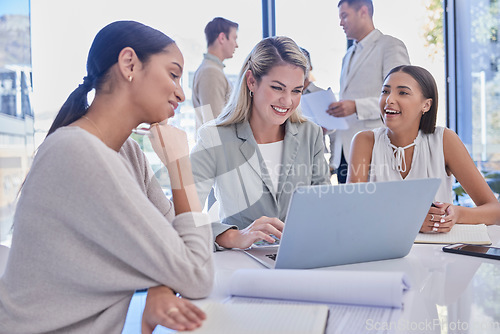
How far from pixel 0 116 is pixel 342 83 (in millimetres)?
2152

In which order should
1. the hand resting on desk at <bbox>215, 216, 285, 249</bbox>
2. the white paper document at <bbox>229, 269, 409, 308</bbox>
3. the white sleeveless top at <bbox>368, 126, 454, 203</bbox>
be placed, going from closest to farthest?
1. the white paper document at <bbox>229, 269, 409, 308</bbox>
2. the hand resting on desk at <bbox>215, 216, 285, 249</bbox>
3. the white sleeveless top at <bbox>368, 126, 454, 203</bbox>

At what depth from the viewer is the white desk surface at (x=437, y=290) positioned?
70 cm

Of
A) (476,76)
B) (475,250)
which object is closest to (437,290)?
(475,250)

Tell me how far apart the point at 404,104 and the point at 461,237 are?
881 millimetres

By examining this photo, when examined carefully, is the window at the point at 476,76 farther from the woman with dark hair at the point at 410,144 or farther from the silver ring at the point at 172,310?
the silver ring at the point at 172,310

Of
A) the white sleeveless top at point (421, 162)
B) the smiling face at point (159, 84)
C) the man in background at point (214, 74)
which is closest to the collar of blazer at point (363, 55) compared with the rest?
the man in background at point (214, 74)

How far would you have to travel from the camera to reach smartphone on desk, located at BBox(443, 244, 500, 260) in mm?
1128

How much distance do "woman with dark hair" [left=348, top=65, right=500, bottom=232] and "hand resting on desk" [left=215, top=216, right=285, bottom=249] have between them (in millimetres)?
971

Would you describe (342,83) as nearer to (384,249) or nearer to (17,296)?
(384,249)

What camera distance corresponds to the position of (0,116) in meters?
2.66

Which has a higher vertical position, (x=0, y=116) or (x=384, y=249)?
(x=0, y=116)

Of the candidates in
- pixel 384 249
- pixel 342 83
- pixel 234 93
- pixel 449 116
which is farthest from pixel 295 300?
pixel 449 116

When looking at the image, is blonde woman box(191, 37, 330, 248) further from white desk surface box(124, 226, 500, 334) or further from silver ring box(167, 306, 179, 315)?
silver ring box(167, 306, 179, 315)

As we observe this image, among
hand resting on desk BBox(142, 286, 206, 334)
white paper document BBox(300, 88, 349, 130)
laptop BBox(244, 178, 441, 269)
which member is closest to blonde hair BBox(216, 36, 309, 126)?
laptop BBox(244, 178, 441, 269)
